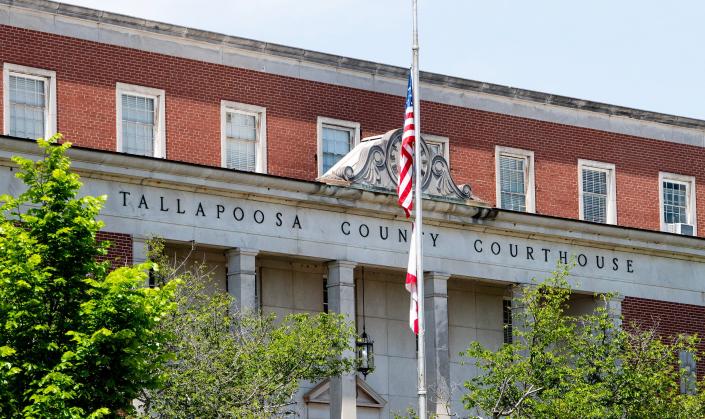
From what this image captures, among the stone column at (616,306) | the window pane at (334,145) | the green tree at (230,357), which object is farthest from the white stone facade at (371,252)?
the green tree at (230,357)

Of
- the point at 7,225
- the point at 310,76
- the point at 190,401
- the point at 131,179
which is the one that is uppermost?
the point at 310,76

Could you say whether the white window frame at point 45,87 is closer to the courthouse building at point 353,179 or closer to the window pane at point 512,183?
the courthouse building at point 353,179

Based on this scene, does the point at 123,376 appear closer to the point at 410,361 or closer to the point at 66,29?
the point at 66,29

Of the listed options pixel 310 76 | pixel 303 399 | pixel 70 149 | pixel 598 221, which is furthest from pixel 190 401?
pixel 598 221

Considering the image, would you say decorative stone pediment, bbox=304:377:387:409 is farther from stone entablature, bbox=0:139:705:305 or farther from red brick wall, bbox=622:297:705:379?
red brick wall, bbox=622:297:705:379

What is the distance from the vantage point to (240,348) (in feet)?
118

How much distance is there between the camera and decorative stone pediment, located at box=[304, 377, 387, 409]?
147 ft

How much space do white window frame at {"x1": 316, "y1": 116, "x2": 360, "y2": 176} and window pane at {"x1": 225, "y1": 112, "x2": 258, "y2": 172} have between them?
1.74m

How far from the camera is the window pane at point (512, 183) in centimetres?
4897

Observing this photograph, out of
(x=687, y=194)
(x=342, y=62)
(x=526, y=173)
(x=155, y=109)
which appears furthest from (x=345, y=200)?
(x=687, y=194)

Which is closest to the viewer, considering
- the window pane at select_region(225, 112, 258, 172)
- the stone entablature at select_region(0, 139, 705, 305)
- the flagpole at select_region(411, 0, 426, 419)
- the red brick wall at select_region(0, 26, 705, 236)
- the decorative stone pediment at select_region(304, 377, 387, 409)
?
the flagpole at select_region(411, 0, 426, 419)

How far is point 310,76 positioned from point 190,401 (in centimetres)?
1343

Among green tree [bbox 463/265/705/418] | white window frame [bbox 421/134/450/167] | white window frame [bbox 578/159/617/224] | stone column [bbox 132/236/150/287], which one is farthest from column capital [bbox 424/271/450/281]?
stone column [bbox 132/236/150/287]

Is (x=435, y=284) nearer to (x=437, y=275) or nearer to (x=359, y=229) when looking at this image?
(x=437, y=275)
